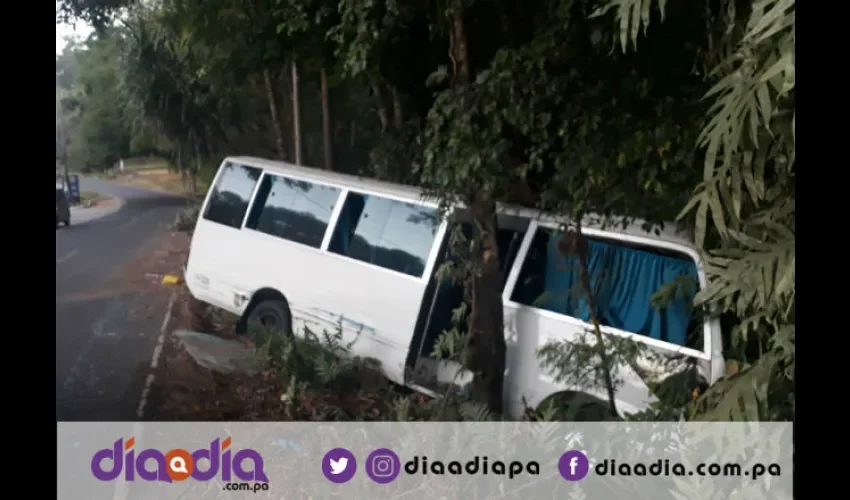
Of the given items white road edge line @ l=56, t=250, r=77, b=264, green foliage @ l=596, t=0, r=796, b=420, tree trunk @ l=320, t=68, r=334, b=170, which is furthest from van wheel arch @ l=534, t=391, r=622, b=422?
white road edge line @ l=56, t=250, r=77, b=264

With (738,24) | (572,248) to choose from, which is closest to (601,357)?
(572,248)

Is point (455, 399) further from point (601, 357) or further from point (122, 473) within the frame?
point (122, 473)

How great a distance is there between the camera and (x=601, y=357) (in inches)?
70.6

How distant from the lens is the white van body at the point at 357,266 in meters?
1.94

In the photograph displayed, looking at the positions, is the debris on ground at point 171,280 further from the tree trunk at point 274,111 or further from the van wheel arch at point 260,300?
the tree trunk at point 274,111

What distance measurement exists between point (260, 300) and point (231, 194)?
0.32m

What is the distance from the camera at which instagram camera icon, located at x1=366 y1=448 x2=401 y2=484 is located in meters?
1.68

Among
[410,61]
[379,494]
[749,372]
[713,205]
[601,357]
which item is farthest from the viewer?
[410,61]

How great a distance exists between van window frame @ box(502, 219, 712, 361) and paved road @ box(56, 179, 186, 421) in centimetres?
96

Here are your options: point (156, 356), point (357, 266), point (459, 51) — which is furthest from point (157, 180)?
point (459, 51)

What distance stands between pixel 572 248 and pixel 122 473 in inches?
48.5

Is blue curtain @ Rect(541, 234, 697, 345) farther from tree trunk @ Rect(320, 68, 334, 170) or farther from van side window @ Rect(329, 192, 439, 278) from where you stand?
tree trunk @ Rect(320, 68, 334, 170)

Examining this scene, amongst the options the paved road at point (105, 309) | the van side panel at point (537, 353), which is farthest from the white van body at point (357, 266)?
the paved road at point (105, 309)

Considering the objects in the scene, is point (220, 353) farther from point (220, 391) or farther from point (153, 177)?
point (153, 177)
